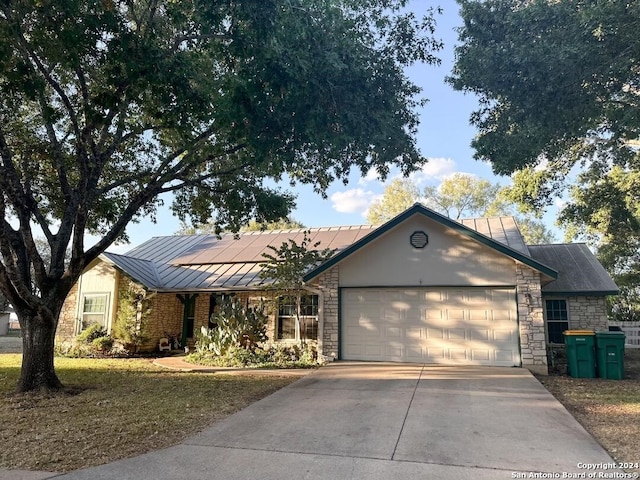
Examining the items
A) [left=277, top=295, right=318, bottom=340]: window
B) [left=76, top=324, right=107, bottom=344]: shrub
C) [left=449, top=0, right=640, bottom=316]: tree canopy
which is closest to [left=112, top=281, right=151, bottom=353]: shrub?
[left=76, top=324, right=107, bottom=344]: shrub

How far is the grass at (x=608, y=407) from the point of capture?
525 cm

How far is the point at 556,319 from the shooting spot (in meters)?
13.3

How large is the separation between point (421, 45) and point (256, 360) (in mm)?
9212

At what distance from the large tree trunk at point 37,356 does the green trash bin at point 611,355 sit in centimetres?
1210

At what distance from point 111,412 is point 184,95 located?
17.7 feet

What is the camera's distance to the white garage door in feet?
37.7

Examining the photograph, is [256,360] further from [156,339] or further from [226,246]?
[226,246]

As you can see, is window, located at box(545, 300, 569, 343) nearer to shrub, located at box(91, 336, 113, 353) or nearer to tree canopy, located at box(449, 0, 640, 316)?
tree canopy, located at box(449, 0, 640, 316)

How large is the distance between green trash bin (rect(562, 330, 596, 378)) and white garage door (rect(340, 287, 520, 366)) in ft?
4.02

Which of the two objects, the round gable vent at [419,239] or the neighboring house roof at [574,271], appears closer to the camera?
the round gable vent at [419,239]

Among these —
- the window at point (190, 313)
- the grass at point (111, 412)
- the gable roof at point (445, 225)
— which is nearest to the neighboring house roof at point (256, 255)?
the gable roof at point (445, 225)

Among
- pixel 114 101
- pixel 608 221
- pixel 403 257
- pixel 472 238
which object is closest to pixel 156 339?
pixel 403 257

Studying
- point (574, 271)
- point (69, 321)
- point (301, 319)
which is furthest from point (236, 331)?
point (574, 271)

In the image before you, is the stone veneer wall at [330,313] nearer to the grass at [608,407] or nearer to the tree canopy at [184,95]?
the tree canopy at [184,95]
